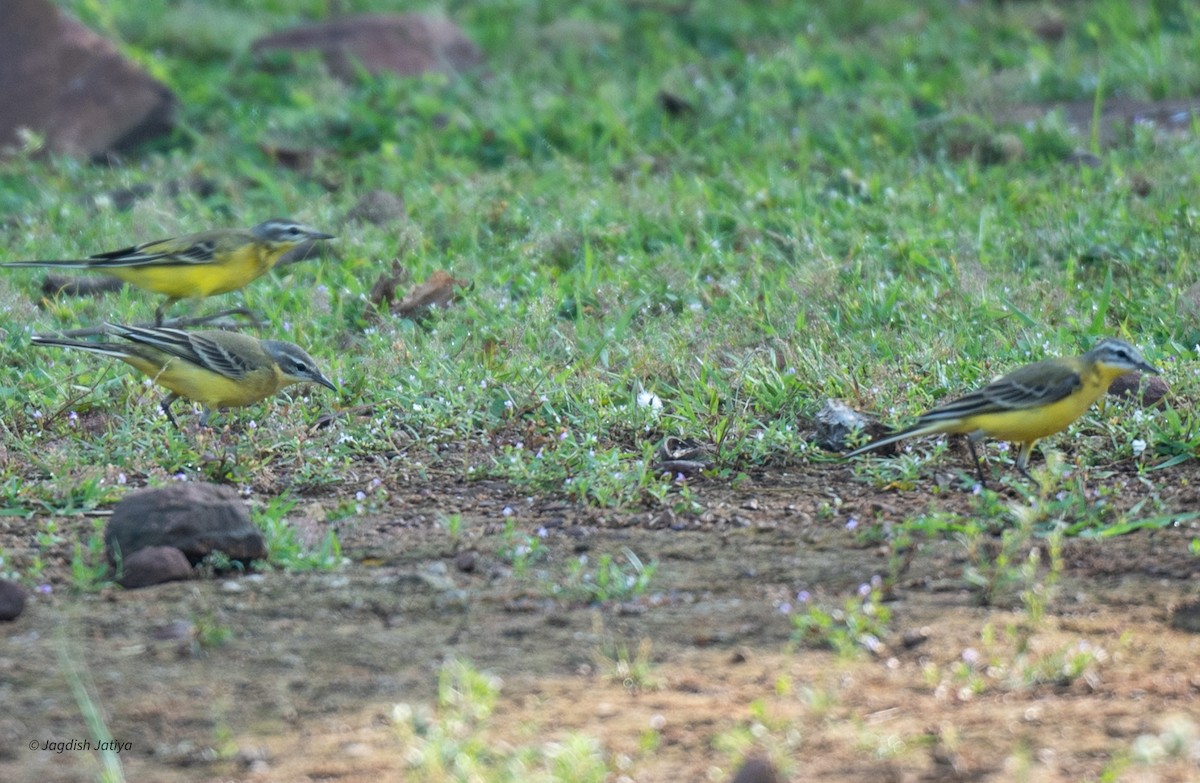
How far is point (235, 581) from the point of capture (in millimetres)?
4953

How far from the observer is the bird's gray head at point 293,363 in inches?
263

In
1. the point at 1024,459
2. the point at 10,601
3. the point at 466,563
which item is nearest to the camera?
the point at 10,601

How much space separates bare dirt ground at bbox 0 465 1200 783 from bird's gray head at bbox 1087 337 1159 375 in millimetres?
602

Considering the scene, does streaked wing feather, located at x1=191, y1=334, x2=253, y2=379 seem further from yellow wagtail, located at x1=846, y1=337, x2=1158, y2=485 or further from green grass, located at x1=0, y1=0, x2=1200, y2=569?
yellow wagtail, located at x1=846, y1=337, x2=1158, y2=485

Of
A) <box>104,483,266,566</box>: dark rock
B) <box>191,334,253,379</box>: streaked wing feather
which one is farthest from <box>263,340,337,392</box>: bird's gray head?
<box>104,483,266,566</box>: dark rock

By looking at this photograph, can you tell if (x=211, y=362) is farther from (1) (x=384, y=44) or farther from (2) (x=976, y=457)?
(1) (x=384, y=44)

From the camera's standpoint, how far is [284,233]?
320 inches

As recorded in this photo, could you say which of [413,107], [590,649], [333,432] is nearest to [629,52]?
[413,107]

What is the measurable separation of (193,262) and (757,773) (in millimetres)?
5367

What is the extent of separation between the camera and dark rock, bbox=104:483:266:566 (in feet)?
16.3

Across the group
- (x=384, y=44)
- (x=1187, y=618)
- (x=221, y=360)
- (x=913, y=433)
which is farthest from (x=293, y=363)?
(x=384, y=44)

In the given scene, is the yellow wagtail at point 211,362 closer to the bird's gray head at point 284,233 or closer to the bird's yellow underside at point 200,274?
the bird's yellow underside at point 200,274

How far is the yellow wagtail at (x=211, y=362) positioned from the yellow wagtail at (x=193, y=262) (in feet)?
3.55

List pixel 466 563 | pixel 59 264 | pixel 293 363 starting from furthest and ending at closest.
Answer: pixel 59 264 < pixel 293 363 < pixel 466 563
